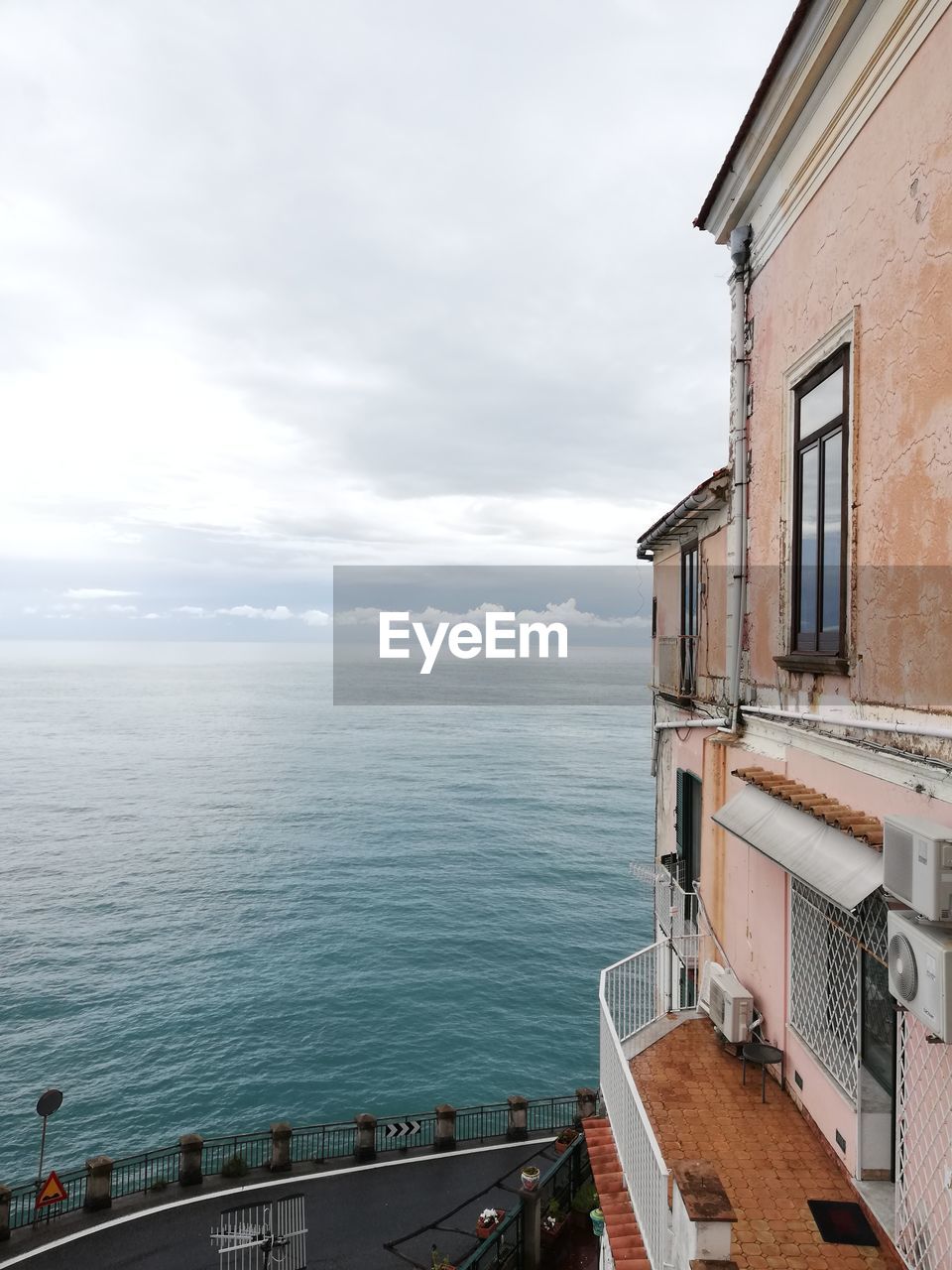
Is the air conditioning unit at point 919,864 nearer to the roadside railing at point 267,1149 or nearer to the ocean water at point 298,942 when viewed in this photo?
the roadside railing at point 267,1149

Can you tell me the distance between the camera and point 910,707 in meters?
5.45

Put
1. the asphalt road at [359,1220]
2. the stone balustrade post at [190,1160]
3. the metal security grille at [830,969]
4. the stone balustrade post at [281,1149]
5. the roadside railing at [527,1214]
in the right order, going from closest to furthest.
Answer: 1. the metal security grille at [830,969]
2. the roadside railing at [527,1214]
3. the asphalt road at [359,1220]
4. the stone balustrade post at [190,1160]
5. the stone balustrade post at [281,1149]

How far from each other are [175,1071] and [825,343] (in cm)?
2723

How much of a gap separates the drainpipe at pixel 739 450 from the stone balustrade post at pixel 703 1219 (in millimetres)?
4788

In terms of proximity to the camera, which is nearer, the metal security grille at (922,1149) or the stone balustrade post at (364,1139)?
the metal security grille at (922,1149)

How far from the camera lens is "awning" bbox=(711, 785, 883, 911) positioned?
568cm

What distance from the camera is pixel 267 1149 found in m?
21.5

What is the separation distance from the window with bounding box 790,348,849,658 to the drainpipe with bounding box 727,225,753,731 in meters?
1.29

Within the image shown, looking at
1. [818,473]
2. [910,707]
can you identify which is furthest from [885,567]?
[818,473]

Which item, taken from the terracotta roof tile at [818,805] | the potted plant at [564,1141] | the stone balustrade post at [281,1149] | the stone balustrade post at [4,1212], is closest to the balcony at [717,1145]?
the terracotta roof tile at [818,805]

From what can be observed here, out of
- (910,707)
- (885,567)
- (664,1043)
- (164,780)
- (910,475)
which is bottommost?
(164,780)

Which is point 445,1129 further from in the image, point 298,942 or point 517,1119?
point 298,942

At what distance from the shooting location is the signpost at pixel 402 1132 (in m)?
18.7

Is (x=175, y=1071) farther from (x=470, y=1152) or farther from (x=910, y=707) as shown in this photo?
(x=910, y=707)
